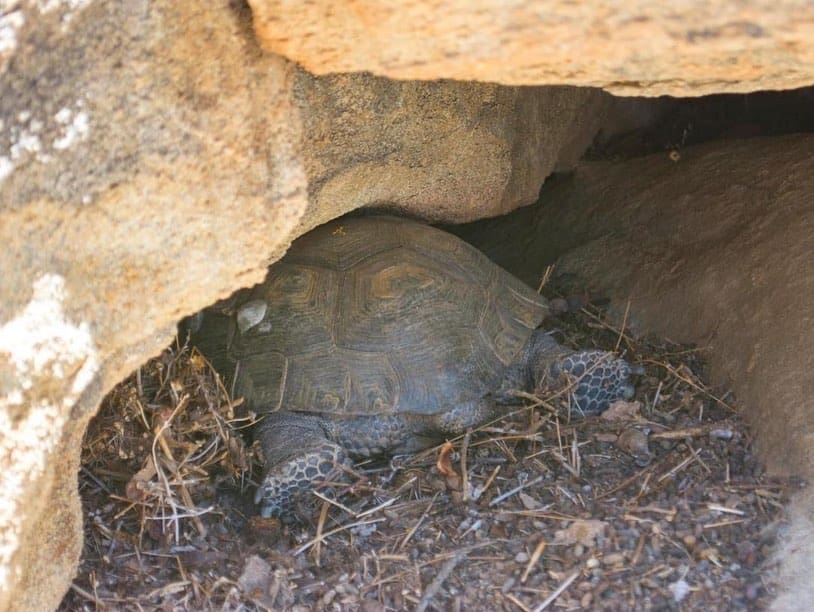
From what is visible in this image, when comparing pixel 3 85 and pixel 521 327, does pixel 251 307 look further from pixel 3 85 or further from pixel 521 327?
pixel 3 85

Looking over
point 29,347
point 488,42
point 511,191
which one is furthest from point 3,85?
point 511,191

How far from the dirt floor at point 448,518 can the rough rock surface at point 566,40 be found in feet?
4.16

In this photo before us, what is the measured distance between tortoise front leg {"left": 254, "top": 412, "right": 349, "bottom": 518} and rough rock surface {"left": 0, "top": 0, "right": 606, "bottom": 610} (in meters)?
0.87

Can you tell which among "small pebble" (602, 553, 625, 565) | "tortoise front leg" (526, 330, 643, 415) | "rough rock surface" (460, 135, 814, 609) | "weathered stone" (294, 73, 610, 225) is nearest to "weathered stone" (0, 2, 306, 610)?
"weathered stone" (294, 73, 610, 225)

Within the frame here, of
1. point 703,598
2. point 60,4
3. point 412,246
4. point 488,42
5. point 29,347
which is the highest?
point 60,4

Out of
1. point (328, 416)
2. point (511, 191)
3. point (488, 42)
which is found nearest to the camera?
point (488, 42)

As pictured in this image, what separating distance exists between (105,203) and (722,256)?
254 cm

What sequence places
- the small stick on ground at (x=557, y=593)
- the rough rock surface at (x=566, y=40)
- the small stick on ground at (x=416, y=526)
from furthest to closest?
the small stick on ground at (x=416, y=526), the small stick on ground at (x=557, y=593), the rough rock surface at (x=566, y=40)

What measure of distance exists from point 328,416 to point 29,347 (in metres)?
1.53

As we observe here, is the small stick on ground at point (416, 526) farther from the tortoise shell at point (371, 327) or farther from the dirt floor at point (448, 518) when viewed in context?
the tortoise shell at point (371, 327)

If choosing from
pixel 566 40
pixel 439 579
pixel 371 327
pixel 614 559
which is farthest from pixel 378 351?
pixel 566 40

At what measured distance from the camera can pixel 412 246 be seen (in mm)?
3709

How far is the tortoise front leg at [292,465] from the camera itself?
325 centimetres

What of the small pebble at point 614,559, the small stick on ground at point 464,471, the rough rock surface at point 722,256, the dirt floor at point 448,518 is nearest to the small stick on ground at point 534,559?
the dirt floor at point 448,518
